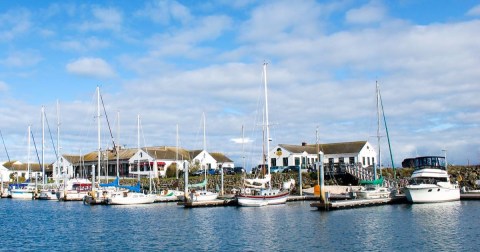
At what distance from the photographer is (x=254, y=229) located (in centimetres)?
4375

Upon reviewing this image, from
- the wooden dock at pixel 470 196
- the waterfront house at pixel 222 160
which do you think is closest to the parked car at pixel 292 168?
→ the waterfront house at pixel 222 160

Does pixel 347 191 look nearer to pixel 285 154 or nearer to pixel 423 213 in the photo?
pixel 423 213

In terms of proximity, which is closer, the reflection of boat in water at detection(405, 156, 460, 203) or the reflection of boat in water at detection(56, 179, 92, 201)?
the reflection of boat in water at detection(405, 156, 460, 203)

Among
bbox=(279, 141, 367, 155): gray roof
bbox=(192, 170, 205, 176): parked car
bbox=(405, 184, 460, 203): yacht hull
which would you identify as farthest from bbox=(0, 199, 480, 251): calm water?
bbox=(192, 170, 205, 176): parked car

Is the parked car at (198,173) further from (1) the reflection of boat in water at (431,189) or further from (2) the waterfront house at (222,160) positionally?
(1) the reflection of boat in water at (431,189)

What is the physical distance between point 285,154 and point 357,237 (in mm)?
62679

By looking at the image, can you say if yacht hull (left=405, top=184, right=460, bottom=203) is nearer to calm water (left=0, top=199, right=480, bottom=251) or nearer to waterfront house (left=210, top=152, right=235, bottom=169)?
calm water (left=0, top=199, right=480, bottom=251)

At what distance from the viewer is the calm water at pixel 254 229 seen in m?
35.9

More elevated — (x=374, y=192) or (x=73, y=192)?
(x=73, y=192)

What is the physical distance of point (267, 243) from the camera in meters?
36.5

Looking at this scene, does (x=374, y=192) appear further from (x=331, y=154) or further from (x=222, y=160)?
(x=222, y=160)

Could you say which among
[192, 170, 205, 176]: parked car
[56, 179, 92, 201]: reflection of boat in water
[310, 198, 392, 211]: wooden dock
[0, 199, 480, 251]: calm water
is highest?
[192, 170, 205, 176]: parked car

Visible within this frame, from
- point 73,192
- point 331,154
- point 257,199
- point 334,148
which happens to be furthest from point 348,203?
point 73,192

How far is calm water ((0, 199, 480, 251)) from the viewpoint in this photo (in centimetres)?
3594
